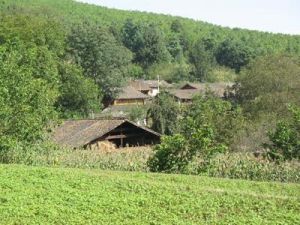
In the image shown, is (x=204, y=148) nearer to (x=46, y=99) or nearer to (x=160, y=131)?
(x=46, y=99)

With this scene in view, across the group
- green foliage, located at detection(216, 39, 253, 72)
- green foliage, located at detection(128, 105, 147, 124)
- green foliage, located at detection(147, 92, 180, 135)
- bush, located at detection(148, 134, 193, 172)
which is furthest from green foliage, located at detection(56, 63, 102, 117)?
green foliage, located at detection(216, 39, 253, 72)

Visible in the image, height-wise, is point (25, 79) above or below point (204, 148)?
above

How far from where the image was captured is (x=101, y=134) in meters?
27.6

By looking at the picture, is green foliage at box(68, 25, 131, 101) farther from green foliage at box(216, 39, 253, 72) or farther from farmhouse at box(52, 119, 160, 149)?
green foliage at box(216, 39, 253, 72)

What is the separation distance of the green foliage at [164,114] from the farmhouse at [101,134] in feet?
17.9

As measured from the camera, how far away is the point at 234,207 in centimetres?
981

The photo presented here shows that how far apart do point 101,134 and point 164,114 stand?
9.55 m

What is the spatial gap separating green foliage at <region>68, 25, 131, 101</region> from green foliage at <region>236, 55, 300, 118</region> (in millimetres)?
12964

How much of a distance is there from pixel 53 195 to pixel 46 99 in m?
10.2

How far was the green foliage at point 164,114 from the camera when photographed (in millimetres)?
36188

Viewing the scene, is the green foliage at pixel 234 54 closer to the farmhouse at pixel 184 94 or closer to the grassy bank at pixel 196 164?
the farmhouse at pixel 184 94

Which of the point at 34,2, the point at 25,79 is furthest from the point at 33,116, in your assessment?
the point at 34,2

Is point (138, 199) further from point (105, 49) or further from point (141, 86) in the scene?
point (141, 86)

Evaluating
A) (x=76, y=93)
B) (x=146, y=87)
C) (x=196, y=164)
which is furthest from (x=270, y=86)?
(x=146, y=87)
